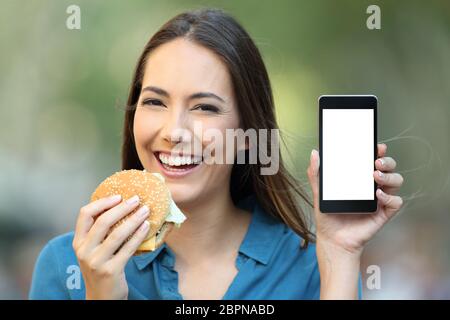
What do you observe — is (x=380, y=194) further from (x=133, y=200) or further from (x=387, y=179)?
(x=133, y=200)

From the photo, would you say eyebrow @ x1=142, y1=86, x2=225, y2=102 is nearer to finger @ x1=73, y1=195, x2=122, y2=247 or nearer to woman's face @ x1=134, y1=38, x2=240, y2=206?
woman's face @ x1=134, y1=38, x2=240, y2=206

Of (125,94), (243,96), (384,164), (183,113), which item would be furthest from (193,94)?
(125,94)

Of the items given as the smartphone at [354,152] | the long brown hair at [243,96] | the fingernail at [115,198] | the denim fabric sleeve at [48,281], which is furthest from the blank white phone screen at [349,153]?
the denim fabric sleeve at [48,281]

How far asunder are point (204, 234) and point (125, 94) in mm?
651

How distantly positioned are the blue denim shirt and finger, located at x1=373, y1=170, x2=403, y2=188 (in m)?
0.33

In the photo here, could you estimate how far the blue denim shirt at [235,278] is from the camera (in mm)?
1530

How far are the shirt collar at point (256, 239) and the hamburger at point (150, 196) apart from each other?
0.17 m

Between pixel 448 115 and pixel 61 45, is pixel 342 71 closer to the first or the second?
pixel 448 115

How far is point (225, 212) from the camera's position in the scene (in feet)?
5.50

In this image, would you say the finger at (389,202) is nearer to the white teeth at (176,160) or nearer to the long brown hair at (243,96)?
the long brown hair at (243,96)

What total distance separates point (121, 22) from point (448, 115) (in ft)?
3.97

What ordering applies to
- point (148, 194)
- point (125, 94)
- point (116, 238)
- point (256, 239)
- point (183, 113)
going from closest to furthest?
point (116, 238) < point (148, 194) < point (183, 113) < point (256, 239) < point (125, 94)

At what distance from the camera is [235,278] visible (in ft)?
5.07

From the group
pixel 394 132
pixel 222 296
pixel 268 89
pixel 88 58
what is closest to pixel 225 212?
pixel 222 296
